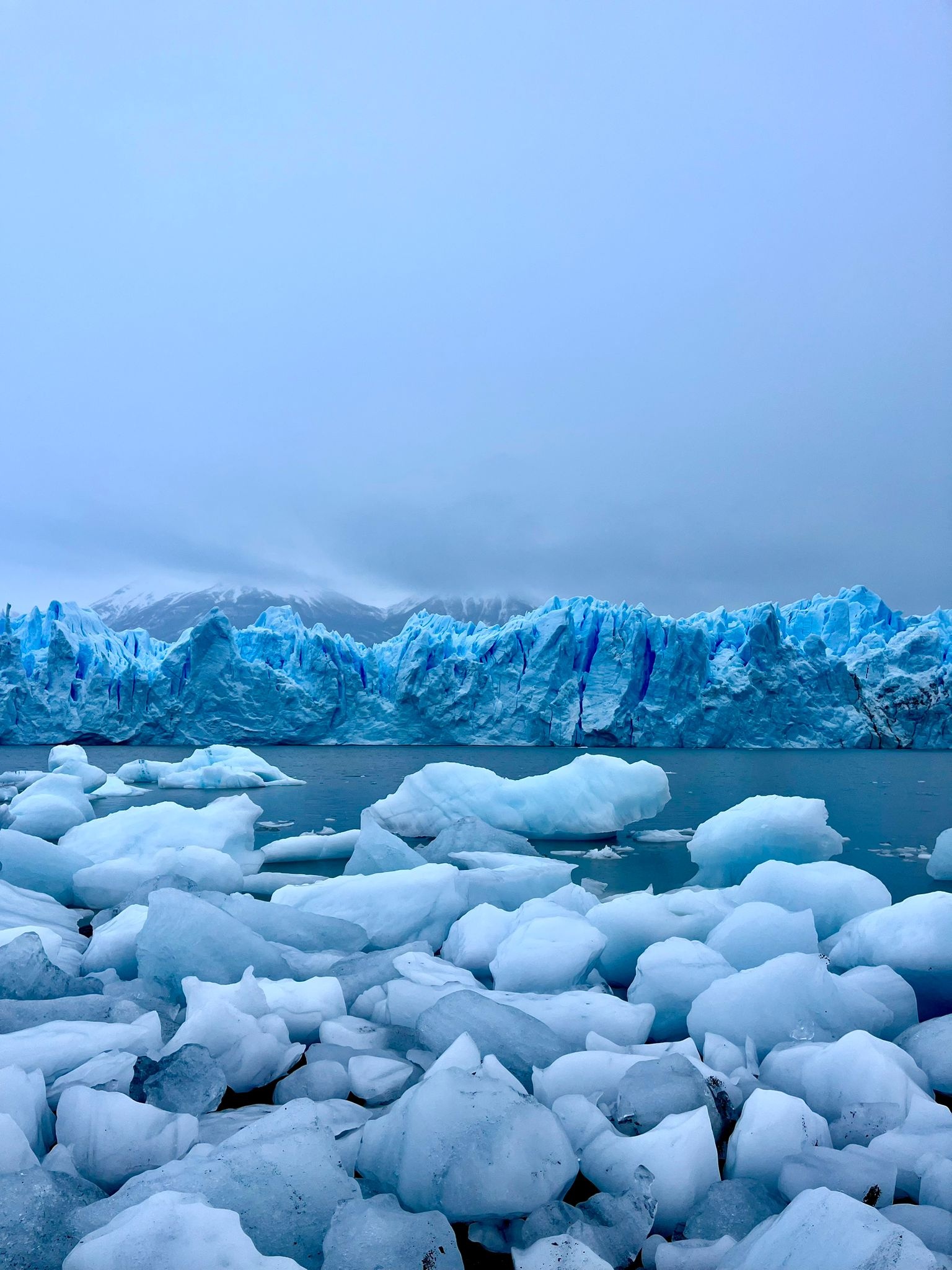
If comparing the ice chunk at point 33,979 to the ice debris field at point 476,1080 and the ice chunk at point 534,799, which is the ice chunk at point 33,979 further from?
the ice chunk at point 534,799

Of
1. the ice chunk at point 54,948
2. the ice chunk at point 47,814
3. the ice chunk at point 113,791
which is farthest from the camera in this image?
the ice chunk at point 113,791

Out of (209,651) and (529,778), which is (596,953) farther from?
(209,651)

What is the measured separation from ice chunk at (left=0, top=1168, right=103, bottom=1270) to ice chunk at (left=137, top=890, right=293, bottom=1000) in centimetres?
104

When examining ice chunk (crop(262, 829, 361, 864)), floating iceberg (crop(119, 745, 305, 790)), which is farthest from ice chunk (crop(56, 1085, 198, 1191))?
floating iceberg (crop(119, 745, 305, 790))

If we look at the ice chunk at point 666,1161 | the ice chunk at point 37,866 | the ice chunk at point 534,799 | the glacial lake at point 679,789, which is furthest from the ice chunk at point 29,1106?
the ice chunk at point 534,799

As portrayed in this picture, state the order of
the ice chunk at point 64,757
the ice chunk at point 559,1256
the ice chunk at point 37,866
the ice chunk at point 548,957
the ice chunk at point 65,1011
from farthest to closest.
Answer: the ice chunk at point 64,757, the ice chunk at point 37,866, the ice chunk at point 548,957, the ice chunk at point 65,1011, the ice chunk at point 559,1256

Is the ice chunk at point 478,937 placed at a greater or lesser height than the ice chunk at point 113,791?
greater

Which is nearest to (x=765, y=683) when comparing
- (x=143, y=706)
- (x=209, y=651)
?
(x=209, y=651)

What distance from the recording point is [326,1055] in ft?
5.57

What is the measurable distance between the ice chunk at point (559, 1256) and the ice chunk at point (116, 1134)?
23.7 inches

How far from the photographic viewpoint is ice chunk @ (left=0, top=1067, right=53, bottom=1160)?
123cm

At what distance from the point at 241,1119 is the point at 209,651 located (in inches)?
834

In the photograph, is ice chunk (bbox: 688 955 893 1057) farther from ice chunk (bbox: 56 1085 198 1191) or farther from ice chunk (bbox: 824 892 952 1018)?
ice chunk (bbox: 56 1085 198 1191)

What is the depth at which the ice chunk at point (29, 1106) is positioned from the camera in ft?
4.04
